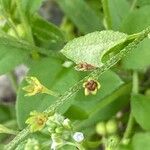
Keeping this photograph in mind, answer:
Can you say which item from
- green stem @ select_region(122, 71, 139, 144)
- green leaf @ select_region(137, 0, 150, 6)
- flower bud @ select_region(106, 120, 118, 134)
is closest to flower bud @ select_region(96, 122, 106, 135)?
flower bud @ select_region(106, 120, 118, 134)

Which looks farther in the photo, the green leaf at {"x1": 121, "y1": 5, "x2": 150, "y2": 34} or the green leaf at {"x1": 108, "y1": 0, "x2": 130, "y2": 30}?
the green leaf at {"x1": 108, "y1": 0, "x2": 130, "y2": 30}

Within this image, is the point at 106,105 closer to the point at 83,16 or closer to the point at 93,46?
the point at 83,16

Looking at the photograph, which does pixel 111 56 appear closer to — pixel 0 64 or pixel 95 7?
pixel 0 64

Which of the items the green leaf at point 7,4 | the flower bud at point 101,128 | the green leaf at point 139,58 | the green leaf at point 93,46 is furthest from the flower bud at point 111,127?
the green leaf at point 93,46

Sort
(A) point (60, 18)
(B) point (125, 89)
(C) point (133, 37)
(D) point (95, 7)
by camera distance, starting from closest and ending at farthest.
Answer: (C) point (133, 37) < (B) point (125, 89) < (D) point (95, 7) < (A) point (60, 18)

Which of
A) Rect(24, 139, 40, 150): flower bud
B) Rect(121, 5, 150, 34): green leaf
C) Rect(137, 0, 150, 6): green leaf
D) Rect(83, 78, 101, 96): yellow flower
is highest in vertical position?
Rect(137, 0, 150, 6): green leaf

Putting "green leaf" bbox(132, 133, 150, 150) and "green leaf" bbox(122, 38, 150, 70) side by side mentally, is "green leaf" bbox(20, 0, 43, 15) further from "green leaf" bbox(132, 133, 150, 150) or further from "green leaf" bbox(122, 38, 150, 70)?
"green leaf" bbox(132, 133, 150, 150)

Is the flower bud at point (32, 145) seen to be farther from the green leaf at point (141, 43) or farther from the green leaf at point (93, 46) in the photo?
the green leaf at point (141, 43)

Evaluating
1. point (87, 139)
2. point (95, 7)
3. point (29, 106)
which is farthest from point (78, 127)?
point (95, 7)
